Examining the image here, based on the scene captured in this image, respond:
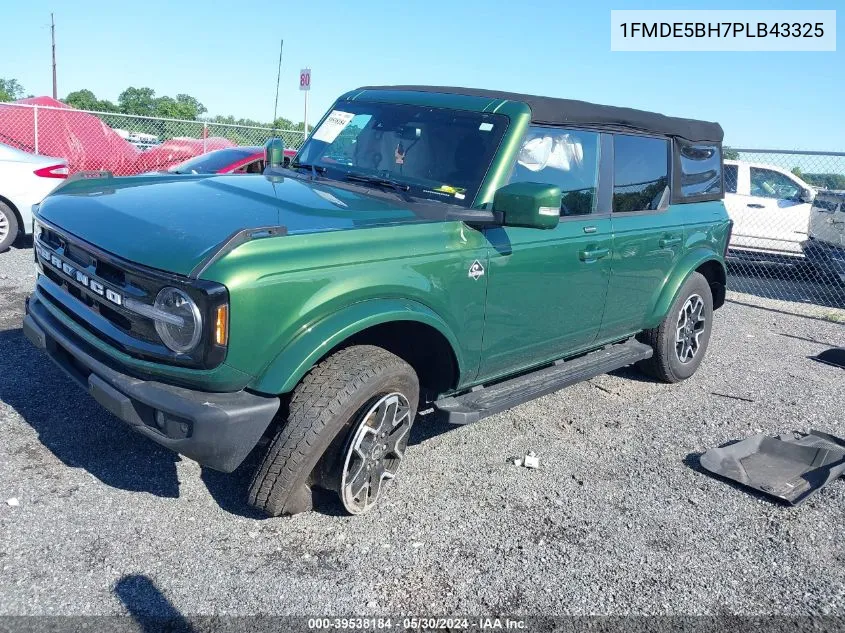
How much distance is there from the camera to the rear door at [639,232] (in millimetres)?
4707

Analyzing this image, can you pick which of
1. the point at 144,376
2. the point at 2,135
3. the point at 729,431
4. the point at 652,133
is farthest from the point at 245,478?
the point at 2,135

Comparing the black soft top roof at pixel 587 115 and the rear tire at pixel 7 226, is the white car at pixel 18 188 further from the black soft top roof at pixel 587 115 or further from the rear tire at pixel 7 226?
the black soft top roof at pixel 587 115

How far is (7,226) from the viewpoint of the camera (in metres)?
8.21

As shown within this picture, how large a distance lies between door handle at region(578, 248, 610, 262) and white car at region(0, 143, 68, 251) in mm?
6542

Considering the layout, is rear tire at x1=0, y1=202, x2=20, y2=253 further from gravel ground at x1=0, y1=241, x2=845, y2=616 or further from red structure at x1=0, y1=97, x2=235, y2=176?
red structure at x1=0, y1=97, x2=235, y2=176

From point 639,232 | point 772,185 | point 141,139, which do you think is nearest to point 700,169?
point 639,232

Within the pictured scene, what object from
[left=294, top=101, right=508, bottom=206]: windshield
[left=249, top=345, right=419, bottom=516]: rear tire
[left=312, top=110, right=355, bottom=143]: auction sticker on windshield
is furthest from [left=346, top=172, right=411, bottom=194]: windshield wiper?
[left=249, top=345, right=419, bottom=516]: rear tire

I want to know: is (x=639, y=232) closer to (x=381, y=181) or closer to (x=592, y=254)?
(x=592, y=254)

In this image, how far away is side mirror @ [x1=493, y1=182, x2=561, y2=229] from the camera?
349 cm

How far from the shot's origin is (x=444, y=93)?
4.30 m

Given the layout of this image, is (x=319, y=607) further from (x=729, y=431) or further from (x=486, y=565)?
(x=729, y=431)

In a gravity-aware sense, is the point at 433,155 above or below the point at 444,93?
below

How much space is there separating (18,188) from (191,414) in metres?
6.81

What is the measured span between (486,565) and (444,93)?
2.64 metres
